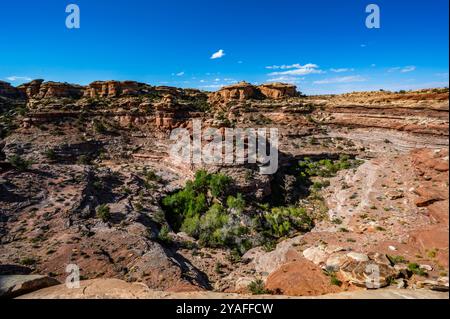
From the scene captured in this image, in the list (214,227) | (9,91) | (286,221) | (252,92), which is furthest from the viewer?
(9,91)

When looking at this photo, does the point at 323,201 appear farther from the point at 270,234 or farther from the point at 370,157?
the point at 370,157

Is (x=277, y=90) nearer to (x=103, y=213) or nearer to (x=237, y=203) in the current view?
(x=237, y=203)

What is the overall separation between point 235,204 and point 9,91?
62.0 meters

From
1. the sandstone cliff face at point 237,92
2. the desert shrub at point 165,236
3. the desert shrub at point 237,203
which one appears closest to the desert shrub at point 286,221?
the desert shrub at point 237,203

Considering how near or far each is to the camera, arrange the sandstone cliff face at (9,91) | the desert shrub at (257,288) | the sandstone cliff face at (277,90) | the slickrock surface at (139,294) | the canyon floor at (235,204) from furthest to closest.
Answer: the sandstone cliff face at (9,91), the sandstone cliff face at (277,90), the desert shrub at (257,288), the canyon floor at (235,204), the slickrock surface at (139,294)

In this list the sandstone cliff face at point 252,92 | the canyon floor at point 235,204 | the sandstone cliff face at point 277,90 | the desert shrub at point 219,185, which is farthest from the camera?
the sandstone cliff face at point 277,90

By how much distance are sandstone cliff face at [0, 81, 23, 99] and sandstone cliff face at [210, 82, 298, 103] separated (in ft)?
138

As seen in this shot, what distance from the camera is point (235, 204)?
2233 centimetres

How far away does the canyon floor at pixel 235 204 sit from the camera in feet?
34.8

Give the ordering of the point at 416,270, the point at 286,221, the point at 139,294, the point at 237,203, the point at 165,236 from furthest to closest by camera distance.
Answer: the point at 237,203 < the point at 286,221 < the point at 165,236 < the point at 416,270 < the point at 139,294

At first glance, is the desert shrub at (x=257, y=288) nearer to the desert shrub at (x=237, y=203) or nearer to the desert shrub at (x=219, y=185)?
the desert shrub at (x=237, y=203)

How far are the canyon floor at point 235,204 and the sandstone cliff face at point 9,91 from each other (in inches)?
909

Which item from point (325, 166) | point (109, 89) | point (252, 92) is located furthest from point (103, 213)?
point (252, 92)
